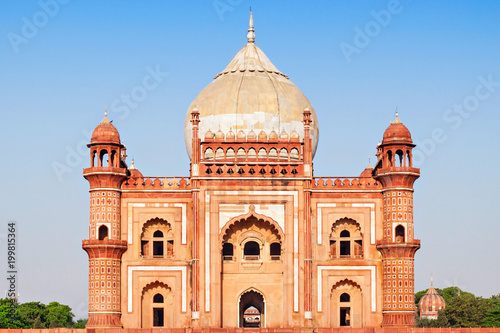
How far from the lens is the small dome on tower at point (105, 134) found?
52.2 m

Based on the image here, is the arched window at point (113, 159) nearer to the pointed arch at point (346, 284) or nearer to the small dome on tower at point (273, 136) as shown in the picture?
the small dome on tower at point (273, 136)

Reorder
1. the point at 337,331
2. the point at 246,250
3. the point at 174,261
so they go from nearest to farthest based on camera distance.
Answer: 1. the point at 337,331
2. the point at 174,261
3. the point at 246,250

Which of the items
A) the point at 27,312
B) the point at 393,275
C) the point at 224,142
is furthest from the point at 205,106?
the point at 27,312

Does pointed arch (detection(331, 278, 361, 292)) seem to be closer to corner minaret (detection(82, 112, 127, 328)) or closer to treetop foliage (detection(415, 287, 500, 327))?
corner minaret (detection(82, 112, 127, 328))

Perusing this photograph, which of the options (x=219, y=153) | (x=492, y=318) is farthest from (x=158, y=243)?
(x=492, y=318)

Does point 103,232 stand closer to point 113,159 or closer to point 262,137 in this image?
point 113,159

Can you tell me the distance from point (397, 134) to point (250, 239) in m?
9.49

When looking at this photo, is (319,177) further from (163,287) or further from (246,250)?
(163,287)

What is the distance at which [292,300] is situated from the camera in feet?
167

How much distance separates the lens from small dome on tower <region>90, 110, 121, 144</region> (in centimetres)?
5225

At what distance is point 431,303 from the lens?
379ft

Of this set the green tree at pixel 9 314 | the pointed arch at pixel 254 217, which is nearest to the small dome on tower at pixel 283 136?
the pointed arch at pixel 254 217

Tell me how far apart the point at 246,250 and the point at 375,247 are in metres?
7.32

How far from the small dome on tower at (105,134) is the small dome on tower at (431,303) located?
6818 cm
